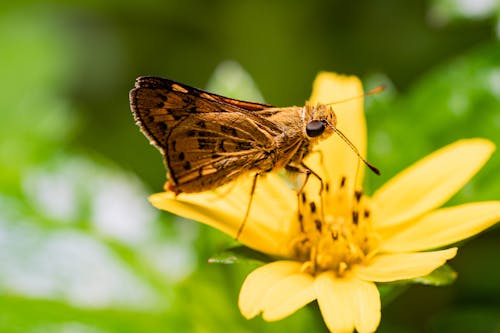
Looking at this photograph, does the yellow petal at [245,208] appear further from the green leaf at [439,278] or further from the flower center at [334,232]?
the green leaf at [439,278]

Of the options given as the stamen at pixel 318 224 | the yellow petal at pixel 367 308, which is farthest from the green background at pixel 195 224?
the yellow petal at pixel 367 308

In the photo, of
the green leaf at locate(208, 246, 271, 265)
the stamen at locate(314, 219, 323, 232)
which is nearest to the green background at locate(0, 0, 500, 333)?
the green leaf at locate(208, 246, 271, 265)

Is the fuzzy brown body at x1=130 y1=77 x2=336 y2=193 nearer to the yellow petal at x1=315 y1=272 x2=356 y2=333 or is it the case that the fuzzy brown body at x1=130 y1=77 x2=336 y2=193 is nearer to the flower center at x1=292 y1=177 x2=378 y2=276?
the flower center at x1=292 y1=177 x2=378 y2=276

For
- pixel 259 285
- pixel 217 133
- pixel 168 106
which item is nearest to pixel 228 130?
pixel 217 133

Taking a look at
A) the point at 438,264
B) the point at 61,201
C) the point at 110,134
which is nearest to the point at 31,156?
the point at 61,201

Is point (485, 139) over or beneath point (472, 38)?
beneath

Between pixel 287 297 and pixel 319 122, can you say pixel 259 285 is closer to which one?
pixel 287 297

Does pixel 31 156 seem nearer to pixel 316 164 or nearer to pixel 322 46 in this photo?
pixel 316 164
